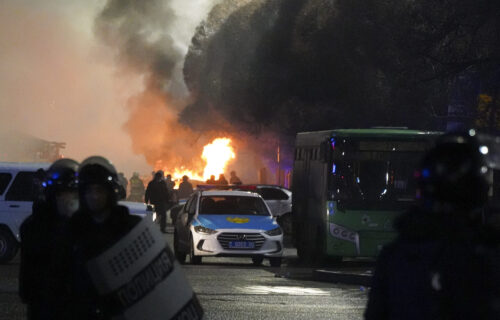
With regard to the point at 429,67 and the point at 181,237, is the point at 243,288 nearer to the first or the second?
the point at 181,237

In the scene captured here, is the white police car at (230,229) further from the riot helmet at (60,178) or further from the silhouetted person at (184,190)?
the silhouetted person at (184,190)

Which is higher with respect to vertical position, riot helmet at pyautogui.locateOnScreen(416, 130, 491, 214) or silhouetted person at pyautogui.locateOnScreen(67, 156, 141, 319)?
riot helmet at pyautogui.locateOnScreen(416, 130, 491, 214)

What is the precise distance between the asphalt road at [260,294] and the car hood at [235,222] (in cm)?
79

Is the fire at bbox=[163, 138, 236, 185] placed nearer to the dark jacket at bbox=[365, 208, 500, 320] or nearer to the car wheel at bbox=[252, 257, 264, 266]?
the car wheel at bbox=[252, 257, 264, 266]

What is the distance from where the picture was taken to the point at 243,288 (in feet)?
60.1

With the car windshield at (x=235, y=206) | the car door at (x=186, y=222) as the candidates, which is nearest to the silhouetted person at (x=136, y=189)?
the car door at (x=186, y=222)

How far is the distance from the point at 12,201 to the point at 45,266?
55.6ft

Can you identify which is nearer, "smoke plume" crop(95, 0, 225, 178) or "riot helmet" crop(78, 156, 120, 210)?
"riot helmet" crop(78, 156, 120, 210)

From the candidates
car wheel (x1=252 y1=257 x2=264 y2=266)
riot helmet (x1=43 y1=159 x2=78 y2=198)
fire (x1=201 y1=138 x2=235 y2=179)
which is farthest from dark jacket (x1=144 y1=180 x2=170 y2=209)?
fire (x1=201 y1=138 x2=235 y2=179)

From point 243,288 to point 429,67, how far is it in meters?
20.6

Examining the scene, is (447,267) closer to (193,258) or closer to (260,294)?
(260,294)

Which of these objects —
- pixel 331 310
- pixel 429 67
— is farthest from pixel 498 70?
pixel 331 310

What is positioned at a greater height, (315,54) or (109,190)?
(315,54)

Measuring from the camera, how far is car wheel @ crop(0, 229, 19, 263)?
22516 mm
